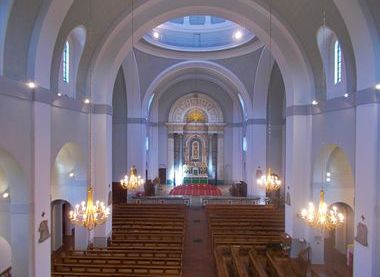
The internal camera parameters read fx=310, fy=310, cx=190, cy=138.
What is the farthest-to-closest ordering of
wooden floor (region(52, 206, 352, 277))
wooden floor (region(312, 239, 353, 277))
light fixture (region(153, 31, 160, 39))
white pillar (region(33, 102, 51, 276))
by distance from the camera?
1. light fixture (region(153, 31, 160, 39))
2. wooden floor (region(312, 239, 353, 277))
3. wooden floor (region(52, 206, 352, 277))
4. white pillar (region(33, 102, 51, 276))

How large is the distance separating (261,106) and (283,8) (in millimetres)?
9715

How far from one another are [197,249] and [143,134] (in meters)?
8.93

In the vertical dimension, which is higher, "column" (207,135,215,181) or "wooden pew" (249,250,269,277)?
"column" (207,135,215,181)

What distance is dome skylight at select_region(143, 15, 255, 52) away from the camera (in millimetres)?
19266

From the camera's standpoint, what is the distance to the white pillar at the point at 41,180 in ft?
24.8

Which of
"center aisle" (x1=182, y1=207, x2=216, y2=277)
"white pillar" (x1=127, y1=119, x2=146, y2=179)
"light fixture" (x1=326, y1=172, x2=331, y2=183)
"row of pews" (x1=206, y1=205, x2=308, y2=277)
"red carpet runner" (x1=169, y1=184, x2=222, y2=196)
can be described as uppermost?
"white pillar" (x1=127, y1=119, x2=146, y2=179)

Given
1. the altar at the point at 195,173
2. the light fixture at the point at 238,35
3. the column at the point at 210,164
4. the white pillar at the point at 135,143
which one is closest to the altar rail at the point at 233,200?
the white pillar at the point at 135,143

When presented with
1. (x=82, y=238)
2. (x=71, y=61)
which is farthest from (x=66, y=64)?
(x=82, y=238)

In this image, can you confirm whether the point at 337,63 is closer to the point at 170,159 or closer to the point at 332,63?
the point at 332,63

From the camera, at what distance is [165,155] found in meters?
27.7

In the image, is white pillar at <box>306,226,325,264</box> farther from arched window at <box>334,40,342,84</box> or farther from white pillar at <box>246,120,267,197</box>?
white pillar at <box>246,120,267,197</box>

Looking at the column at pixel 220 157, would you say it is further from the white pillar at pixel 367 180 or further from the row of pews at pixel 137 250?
the white pillar at pixel 367 180

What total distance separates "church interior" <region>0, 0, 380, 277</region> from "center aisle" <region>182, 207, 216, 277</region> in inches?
4.4

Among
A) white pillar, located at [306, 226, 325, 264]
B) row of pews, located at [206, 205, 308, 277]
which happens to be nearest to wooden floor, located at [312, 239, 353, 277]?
white pillar, located at [306, 226, 325, 264]
